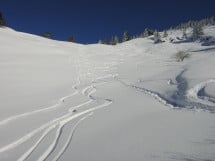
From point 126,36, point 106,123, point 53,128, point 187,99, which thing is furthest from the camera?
point 126,36

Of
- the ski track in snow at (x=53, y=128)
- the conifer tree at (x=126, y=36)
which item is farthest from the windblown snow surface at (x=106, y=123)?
the conifer tree at (x=126, y=36)

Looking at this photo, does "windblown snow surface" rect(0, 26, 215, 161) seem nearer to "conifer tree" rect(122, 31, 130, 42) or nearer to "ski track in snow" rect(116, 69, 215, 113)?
"ski track in snow" rect(116, 69, 215, 113)

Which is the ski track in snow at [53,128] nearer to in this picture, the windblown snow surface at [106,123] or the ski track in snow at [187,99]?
the windblown snow surface at [106,123]

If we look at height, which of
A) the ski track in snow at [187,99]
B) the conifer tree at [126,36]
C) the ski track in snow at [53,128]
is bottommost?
the ski track in snow at [53,128]

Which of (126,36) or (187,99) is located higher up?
(126,36)

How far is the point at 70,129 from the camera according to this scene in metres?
8.21

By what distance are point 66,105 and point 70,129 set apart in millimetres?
3436

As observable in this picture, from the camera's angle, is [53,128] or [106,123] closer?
[53,128]

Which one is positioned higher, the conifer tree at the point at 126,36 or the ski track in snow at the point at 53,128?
the conifer tree at the point at 126,36

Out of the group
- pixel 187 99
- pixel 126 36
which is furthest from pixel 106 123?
pixel 126 36

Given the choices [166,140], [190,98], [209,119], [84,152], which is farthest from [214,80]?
[84,152]

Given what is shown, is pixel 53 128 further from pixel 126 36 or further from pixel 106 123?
pixel 126 36

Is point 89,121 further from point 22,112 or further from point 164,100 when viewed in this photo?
point 164,100

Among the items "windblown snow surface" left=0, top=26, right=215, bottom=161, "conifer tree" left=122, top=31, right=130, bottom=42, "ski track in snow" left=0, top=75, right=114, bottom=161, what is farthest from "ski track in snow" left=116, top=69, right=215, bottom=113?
"conifer tree" left=122, top=31, right=130, bottom=42
